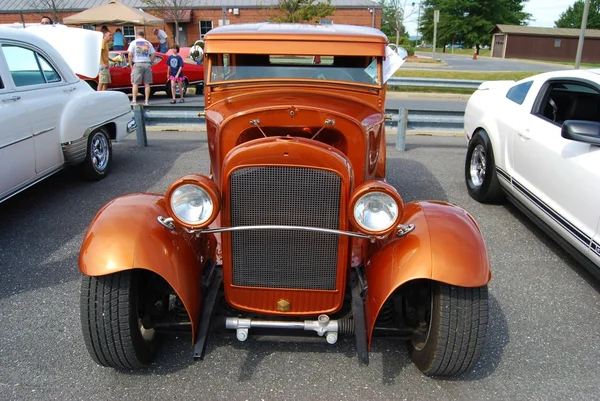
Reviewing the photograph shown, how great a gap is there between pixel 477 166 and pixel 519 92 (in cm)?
98

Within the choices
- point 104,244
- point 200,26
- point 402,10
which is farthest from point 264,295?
point 402,10

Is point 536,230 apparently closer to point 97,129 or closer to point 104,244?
point 104,244

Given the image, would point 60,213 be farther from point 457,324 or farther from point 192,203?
point 457,324

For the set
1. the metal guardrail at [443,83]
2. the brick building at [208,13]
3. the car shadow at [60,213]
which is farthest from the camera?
the brick building at [208,13]

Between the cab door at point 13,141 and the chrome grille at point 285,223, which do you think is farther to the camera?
the cab door at point 13,141

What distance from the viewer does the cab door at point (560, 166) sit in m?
3.62

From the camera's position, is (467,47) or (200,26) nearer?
(200,26)

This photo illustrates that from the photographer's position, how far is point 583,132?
3594 millimetres

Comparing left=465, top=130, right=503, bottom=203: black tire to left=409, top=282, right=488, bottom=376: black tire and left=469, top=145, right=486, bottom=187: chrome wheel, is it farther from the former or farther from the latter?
left=409, top=282, right=488, bottom=376: black tire

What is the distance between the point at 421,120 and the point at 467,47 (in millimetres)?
62563

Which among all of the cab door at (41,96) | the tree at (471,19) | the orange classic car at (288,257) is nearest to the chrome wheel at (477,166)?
the orange classic car at (288,257)

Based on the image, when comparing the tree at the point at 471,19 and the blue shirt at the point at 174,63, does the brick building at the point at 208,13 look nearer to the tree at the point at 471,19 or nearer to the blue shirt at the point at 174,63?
the blue shirt at the point at 174,63

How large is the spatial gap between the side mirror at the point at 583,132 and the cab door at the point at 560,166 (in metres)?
0.14

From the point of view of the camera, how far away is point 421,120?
8.30 m
